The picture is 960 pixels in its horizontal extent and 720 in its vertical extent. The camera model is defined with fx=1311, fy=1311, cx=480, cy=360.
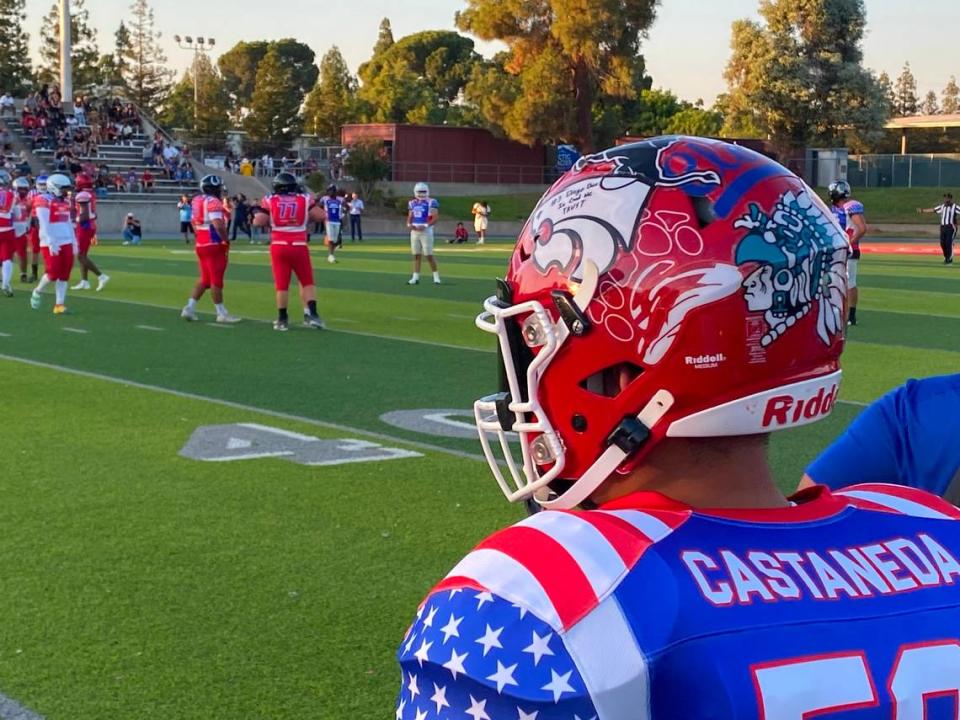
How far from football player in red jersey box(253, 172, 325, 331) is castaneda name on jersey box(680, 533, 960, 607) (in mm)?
12566

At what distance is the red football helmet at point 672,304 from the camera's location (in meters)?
1.73

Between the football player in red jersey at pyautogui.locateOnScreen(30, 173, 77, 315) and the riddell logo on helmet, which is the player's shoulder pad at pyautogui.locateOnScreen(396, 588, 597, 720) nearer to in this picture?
the riddell logo on helmet

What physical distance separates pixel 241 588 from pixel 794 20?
192 ft

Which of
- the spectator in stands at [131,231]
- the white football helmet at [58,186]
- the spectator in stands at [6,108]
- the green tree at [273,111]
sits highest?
the green tree at [273,111]

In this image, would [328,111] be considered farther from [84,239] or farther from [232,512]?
[232,512]

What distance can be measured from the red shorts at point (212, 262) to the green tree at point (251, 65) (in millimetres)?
114221

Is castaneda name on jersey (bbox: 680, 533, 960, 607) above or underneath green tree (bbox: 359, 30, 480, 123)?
underneath

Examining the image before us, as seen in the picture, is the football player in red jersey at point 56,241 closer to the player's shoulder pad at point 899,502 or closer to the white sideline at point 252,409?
the white sideline at point 252,409

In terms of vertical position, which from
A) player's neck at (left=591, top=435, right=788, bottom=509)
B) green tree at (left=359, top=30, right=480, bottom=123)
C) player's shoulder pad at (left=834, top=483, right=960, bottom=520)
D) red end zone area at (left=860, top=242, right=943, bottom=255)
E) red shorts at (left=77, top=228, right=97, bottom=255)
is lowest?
red end zone area at (left=860, top=242, right=943, bottom=255)

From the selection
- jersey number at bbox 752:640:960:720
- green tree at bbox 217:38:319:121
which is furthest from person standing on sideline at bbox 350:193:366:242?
green tree at bbox 217:38:319:121

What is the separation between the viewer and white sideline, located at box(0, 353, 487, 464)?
7.64 metres

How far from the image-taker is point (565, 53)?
6106cm

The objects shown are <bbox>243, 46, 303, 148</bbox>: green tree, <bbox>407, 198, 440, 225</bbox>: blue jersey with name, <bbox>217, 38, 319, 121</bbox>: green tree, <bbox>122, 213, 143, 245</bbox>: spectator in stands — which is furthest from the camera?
<bbox>217, 38, 319, 121</bbox>: green tree

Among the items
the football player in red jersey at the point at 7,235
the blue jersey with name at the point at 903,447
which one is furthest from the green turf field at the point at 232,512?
the football player in red jersey at the point at 7,235
